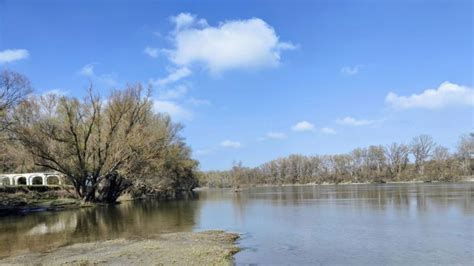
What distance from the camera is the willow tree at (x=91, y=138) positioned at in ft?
164

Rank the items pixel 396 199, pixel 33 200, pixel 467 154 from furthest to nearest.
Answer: pixel 467 154
pixel 33 200
pixel 396 199

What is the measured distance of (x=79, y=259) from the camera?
1611cm


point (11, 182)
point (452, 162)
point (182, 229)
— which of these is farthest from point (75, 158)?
point (452, 162)

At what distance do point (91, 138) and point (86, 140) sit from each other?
4.22 ft

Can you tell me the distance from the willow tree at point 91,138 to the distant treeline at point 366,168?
71.1 meters

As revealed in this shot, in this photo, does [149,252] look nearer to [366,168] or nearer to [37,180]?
[37,180]

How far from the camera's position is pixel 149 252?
16.8m

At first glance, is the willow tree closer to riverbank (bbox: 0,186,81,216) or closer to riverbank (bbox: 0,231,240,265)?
riverbank (bbox: 0,186,81,216)

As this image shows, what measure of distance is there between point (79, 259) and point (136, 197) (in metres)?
62.0

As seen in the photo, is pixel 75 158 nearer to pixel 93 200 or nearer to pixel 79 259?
pixel 93 200

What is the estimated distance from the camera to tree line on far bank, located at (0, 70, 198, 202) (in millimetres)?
48438

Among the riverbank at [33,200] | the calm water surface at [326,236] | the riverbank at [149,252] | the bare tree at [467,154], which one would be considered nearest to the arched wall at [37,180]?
the riverbank at [33,200]

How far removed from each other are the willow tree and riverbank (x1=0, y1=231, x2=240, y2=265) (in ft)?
111

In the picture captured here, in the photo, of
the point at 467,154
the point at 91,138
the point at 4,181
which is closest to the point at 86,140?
the point at 91,138
